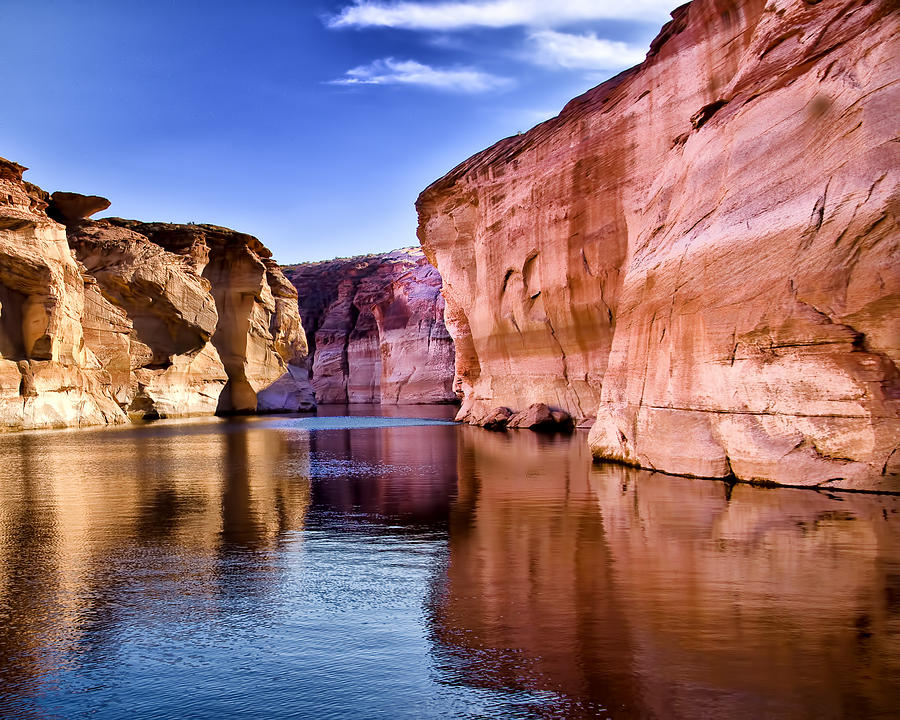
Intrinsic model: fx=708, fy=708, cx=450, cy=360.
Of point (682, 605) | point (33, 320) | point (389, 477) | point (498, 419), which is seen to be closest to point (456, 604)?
point (682, 605)

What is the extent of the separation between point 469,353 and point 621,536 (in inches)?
1083

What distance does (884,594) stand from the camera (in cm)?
503

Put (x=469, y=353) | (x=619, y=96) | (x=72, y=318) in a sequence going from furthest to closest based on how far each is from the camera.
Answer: (x=469, y=353), (x=72, y=318), (x=619, y=96)

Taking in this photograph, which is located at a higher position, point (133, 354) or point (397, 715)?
point (133, 354)

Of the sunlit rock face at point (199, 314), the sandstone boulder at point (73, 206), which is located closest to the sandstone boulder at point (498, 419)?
the sunlit rock face at point (199, 314)

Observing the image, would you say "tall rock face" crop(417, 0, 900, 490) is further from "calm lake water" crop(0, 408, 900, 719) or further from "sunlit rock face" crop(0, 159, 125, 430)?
"sunlit rock face" crop(0, 159, 125, 430)

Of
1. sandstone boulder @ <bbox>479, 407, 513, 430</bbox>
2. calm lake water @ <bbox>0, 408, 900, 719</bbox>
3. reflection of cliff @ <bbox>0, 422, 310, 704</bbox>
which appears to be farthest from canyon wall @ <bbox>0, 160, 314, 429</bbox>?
calm lake water @ <bbox>0, 408, 900, 719</bbox>

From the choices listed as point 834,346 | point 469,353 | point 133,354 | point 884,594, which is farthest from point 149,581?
point 133,354

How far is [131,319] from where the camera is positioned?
41031mm

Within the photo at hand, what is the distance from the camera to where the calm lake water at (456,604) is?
11.8 ft

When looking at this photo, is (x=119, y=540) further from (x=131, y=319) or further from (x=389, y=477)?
(x=131, y=319)

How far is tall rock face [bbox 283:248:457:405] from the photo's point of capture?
61862mm

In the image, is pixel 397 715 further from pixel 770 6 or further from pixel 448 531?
pixel 770 6

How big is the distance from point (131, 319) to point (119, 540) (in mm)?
36908
